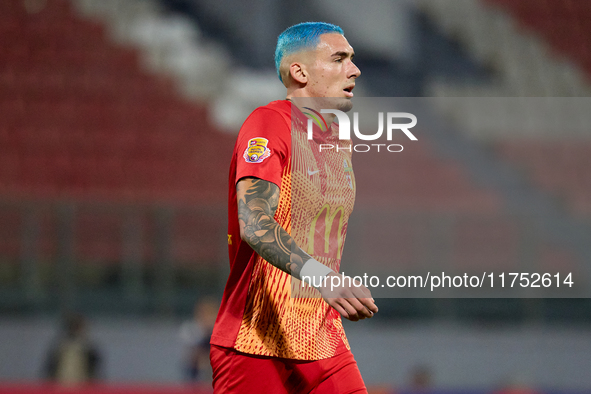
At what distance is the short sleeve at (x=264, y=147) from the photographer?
1616 mm

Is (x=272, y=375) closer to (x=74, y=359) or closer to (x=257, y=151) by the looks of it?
(x=257, y=151)

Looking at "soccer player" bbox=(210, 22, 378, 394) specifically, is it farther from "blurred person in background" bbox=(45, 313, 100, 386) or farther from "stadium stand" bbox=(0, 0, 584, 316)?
"stadium stand" bbox=(0, 0, 584, 316)

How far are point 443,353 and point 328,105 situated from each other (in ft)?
17.2

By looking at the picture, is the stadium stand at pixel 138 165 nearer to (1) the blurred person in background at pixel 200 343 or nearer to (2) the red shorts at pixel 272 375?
(1) the blurred person in background at pixel 200 343

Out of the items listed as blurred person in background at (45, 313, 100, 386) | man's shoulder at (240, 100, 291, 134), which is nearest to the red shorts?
man's shoulder at (240, 100, 291, 134)

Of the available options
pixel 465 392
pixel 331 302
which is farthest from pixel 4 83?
pixel 331 302

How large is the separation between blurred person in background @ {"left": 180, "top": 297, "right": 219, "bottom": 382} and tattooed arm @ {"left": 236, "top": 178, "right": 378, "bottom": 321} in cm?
450

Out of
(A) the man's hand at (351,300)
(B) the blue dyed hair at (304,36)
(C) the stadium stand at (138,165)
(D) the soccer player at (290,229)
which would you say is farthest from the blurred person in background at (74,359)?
(A) the man's hand at (351,300)

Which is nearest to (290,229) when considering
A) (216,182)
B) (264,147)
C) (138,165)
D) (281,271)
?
(281,271)

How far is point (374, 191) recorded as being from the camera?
7.91 m

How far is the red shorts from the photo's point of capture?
68.5 inches

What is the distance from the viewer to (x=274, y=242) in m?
1.52

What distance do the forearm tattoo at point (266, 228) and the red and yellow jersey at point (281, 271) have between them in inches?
3.5

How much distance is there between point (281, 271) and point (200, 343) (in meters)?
4.52
